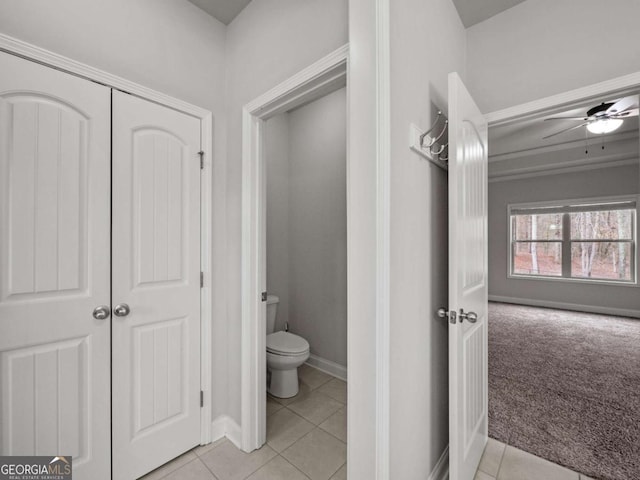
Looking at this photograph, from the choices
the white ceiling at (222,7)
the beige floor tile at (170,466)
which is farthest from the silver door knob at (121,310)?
the white ceiling at (222,7)

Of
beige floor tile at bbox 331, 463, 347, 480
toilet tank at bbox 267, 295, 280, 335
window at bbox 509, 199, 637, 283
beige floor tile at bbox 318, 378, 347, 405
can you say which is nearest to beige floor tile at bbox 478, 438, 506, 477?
beige floor tile at bbox 331, 463, 347, 480

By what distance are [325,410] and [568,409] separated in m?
1.83

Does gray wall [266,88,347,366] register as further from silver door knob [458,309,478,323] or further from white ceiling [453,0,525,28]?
silver door knob [458,309,478,323]

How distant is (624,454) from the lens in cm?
167

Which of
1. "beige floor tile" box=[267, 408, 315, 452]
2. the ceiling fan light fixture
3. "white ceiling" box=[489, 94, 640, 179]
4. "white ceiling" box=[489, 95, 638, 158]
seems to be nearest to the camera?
"beige floor tile" box=[267, 408, 315, 452]

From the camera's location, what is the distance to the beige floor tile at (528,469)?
154cm

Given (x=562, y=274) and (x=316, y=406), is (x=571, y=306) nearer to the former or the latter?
(x=562, y=274)

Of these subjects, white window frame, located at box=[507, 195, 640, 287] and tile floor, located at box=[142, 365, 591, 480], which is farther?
white window frame, located at box=[507, 195, 640, 287]

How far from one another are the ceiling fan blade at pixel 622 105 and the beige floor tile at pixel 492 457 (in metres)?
3.41

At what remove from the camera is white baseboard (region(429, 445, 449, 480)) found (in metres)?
1.44

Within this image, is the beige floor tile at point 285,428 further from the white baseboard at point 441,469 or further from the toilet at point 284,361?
the white baseboard at point 441,469

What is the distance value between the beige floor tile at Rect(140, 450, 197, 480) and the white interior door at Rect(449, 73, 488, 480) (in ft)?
4.62

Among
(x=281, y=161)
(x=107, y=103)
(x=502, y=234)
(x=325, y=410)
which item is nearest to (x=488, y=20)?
(x=281, y=161)

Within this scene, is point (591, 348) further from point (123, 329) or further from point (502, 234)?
point (123, 329)
